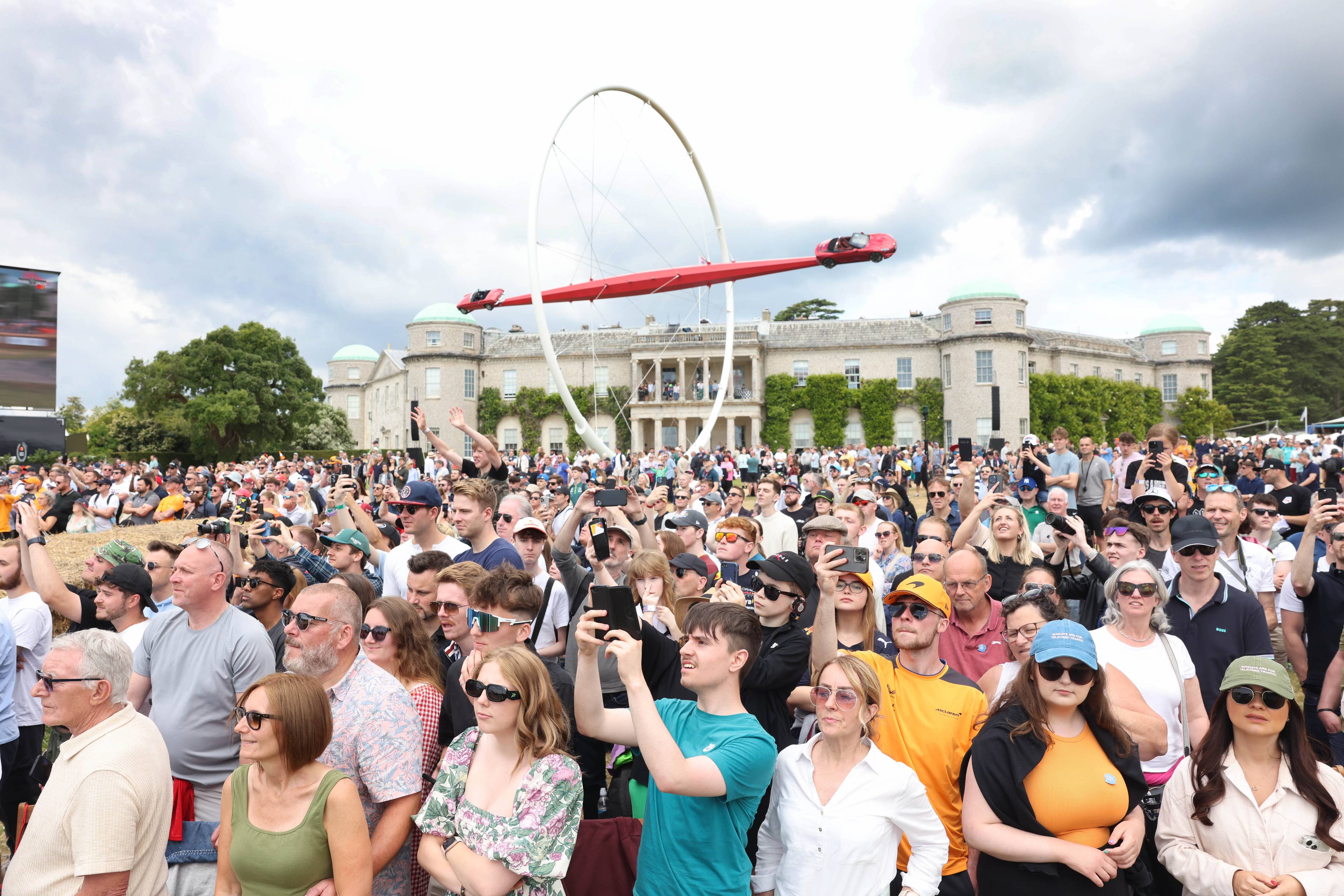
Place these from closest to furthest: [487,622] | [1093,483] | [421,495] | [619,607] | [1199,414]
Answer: [619,607] < [487,622] < [421,495] < [1093,483] < [1199,414]

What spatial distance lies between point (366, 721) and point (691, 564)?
2191mm

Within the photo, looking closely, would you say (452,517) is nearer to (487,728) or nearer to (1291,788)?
(487,728)

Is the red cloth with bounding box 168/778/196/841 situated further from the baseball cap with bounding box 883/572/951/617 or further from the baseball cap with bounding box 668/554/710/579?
the baseball cap with bounding box 883/572/951/617

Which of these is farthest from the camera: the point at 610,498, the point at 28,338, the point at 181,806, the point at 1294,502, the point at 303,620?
the point at 28,338

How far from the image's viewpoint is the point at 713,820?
2.73 m

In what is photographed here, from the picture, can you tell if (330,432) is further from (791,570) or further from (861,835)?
(861,835)

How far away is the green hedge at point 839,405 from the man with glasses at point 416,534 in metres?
44.7

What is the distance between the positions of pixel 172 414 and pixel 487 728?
1959 inches

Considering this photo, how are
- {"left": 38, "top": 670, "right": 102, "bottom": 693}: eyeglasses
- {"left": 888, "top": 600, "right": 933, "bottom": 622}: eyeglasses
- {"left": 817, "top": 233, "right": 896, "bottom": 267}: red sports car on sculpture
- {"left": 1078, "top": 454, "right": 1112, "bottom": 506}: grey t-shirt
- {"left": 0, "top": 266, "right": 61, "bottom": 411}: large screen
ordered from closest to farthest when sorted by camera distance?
{"left": 38, "top": 670, "right": 102, "bottom": 693}: eyeglasses, {"left": 888, "top": 600, "right": 933, "bottom": 622}: eyeglasses, {"left": 1078, "top": 454, "right": 1112, "bottom": 506}: grey t-shirt, {"left": 817, "top": 233, "right": 896, "bottom": 267}: red sports car on sculpture, {"left": 0, "top": 266, "right": 61, "bottom": 411}: large screen

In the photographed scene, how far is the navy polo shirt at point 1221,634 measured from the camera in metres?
4.29

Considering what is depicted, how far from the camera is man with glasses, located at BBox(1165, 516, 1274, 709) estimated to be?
430cm

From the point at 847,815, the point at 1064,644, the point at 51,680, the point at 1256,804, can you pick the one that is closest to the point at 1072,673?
the point at 1064,644

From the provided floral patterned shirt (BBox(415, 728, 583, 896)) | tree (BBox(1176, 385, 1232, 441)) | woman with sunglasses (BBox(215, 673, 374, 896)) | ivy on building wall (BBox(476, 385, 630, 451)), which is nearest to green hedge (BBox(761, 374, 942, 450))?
ivy on building wall (BBox(476, 385, 630, 451))

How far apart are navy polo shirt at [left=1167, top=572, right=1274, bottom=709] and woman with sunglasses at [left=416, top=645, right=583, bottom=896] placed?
3.71 m
